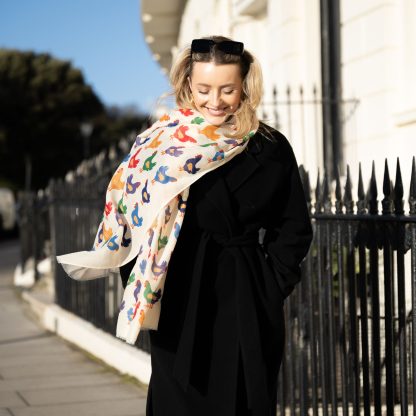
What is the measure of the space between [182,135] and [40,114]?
58817 millimetres

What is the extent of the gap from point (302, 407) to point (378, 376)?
786 mm

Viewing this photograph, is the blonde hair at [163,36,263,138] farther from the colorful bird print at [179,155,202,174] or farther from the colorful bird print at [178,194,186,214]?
the colorful bird print at [178,194,186,214]

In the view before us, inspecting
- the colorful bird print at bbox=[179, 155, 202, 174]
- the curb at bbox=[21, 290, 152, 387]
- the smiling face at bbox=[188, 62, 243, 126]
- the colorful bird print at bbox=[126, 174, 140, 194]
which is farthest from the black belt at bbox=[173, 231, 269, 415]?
the curb at bbox=[21, 290, 152, 387]

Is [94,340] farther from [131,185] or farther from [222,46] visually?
[222,46]

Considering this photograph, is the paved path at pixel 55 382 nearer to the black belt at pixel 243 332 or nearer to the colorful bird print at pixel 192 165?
the black belt at pixel 243 332

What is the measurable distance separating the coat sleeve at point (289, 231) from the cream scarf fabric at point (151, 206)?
21 cm

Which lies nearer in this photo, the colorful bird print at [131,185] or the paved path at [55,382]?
the colorful bird print at [131,185]

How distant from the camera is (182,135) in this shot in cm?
352

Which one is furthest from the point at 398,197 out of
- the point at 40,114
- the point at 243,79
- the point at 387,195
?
the point at 40,114

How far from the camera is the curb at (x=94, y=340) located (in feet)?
23.6

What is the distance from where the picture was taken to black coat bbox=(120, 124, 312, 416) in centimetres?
340

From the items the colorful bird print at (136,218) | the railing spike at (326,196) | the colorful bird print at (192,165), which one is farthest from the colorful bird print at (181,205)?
the railing spike at (326,196)

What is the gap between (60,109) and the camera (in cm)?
6300

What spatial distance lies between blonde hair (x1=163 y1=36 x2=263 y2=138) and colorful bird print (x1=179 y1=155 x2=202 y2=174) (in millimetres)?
136
